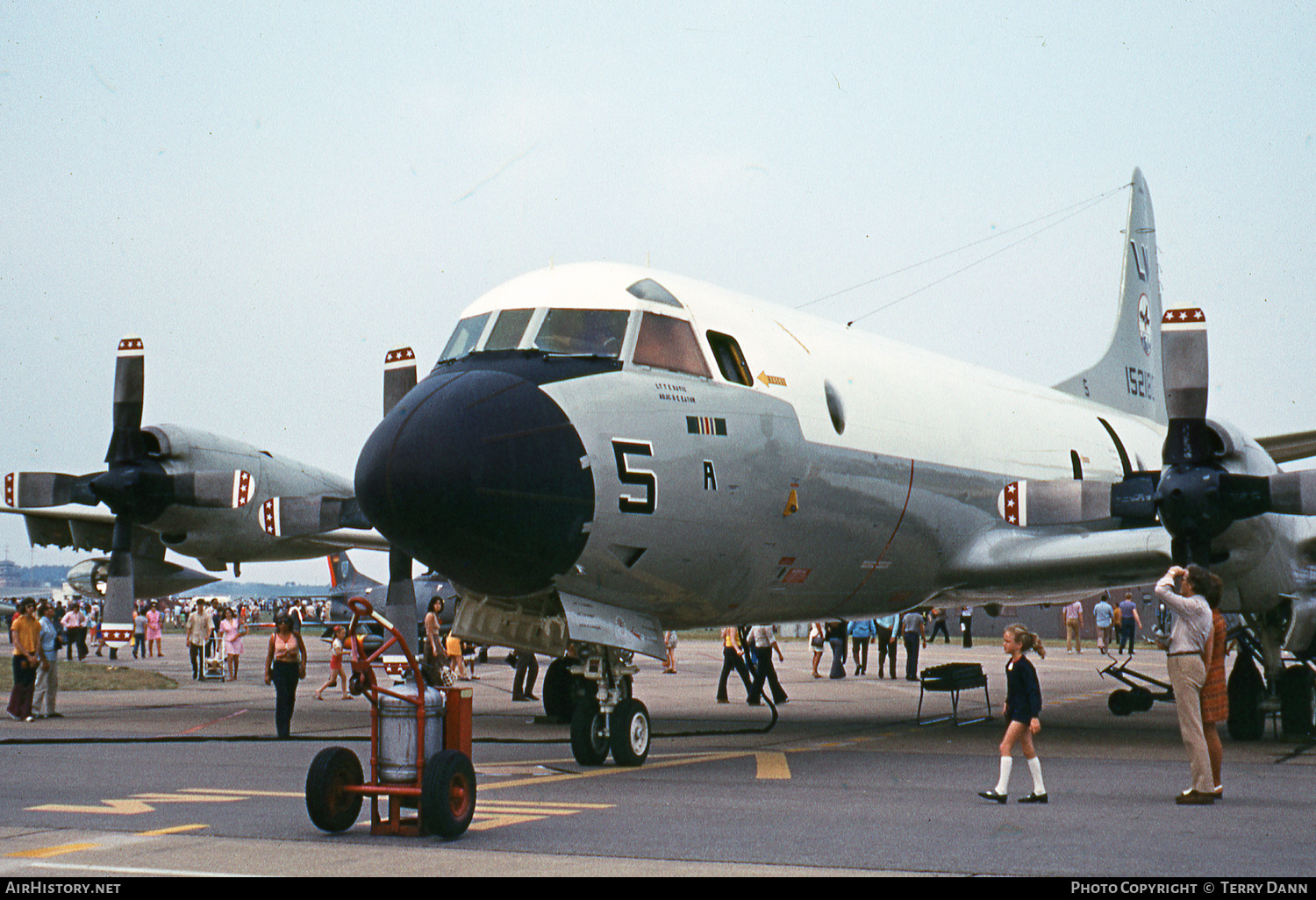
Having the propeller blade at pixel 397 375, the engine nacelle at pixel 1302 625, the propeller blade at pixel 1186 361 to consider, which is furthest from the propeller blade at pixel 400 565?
the engine nacelle at pixel 1302 625

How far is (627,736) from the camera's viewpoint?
430 inches

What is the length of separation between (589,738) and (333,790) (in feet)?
11.6

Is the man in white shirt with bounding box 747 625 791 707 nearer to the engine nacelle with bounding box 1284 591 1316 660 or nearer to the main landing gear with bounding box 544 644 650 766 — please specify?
the engine nacelle with bounding box 1284 591 1316 660

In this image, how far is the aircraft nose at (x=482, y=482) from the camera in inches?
374

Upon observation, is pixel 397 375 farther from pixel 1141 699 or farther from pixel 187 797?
pixel 1141 699

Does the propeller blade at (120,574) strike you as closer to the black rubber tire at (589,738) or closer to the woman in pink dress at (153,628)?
the black rubber tire at (589,738)

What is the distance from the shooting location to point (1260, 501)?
39.6ft

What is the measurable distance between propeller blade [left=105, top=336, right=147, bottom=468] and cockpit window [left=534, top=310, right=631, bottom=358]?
8.83 metres

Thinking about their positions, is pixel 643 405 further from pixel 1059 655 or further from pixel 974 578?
pixel 1059 655

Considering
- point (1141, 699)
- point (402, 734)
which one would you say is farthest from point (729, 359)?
point (1141, 699)

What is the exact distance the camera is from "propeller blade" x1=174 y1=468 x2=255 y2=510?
56.1 feet

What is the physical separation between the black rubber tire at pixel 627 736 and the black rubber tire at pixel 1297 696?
7.93 meters

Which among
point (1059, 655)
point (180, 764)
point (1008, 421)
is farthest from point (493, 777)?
point (1059, 655)

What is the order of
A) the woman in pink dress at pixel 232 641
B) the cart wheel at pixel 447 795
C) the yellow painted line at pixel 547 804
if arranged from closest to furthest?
the cart wheel at pixel 447 795
the yellow painted line at pixel 547 804
the woman in pink dress at pixel 232 641
